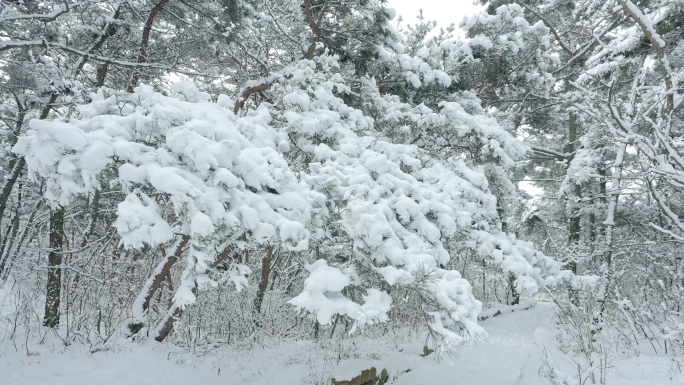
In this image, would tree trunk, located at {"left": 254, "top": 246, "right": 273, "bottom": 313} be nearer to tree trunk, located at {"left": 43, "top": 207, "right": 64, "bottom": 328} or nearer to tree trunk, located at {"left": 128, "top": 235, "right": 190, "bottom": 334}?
tree trunk, located at {"left": 128, "top": 235, "right": 190, "bottom": 334}

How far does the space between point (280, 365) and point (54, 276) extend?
3643 mm

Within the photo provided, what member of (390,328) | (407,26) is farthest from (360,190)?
(407,26)

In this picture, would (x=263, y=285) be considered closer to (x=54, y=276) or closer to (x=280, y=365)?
(x=280, y=365)

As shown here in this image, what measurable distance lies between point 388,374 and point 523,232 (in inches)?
395

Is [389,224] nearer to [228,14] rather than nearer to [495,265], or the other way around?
[495,265]

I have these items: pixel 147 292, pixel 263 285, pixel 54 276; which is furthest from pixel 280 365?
pixel 54 276

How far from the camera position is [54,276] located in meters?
5.75

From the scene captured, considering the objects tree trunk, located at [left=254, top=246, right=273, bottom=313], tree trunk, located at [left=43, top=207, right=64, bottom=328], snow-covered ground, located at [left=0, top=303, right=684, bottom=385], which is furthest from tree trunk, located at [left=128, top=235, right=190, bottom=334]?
tree trunk, located at [left=254, top=246, right=273, bottom=313]

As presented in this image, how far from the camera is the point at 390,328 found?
27.0ft

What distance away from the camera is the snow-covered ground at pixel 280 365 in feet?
14.6

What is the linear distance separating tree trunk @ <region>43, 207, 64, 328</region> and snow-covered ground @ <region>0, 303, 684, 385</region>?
371 mm

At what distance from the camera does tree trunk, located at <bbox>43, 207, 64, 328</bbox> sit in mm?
5512

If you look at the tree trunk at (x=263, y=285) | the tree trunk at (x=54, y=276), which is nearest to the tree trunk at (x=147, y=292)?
the tree trunk at (x=54, y=276)

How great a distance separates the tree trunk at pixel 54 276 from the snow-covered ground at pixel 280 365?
371 millimetres
